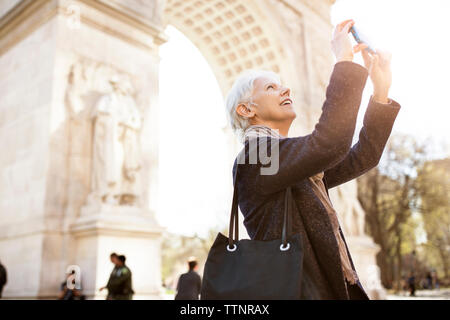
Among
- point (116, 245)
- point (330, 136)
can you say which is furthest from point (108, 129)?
point (330, 136)

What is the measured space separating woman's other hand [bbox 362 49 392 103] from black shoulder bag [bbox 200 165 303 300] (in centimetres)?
68

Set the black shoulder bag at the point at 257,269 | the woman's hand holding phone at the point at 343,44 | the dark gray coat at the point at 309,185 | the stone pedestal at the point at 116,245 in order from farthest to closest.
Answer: the stone pedestal at the point at 116,245 → the woman's hand holding phone at the point at 343,44 → the dark gray coat at the point at 309,185 → the black shoulder bag at the point at 257,269

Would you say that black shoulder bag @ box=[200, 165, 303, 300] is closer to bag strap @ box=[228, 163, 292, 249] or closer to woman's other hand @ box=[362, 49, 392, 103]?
bag strap @ box=[228, 163, 292, 249]

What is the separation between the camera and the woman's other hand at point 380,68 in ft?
6.46

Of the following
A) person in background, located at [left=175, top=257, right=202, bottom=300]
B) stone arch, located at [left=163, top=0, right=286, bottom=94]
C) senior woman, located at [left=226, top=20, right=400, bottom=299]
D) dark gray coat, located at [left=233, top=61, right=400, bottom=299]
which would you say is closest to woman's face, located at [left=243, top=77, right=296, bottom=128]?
senior woman, located at [left=226, top=20, right=400, bottom=299]

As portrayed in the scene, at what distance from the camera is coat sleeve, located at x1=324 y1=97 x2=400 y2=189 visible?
2095mm

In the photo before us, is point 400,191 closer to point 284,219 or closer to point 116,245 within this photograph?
point 116,245

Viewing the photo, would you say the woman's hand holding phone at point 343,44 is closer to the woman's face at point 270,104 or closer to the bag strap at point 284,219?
the woman's face at point 270,104

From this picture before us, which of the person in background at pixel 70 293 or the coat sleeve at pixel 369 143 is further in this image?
the person in background at pixel 70 293

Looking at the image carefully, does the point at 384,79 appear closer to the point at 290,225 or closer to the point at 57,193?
the point at 290,225

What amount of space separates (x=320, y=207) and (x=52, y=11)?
966 centimetres

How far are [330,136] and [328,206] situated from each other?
375 mm

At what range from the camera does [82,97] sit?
9.67 metres

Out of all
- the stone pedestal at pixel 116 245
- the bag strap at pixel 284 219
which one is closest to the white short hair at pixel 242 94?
the bag strap at pixel 284 219
